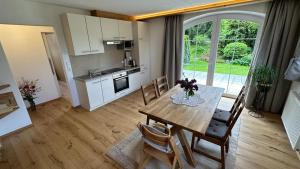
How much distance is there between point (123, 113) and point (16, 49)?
9.61 feet

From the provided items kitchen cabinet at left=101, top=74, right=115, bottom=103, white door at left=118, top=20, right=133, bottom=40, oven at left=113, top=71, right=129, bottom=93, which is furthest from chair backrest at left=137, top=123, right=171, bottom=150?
white door at left=118, top=20, right=133, bottom=40

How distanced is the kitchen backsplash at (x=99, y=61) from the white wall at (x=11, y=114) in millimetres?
1108

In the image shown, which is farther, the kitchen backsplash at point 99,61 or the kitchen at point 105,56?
the kitchen backsplash at point 99,61

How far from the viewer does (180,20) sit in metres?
3.74

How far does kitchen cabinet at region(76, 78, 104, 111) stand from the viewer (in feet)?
10.2

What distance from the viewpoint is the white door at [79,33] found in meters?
2.84

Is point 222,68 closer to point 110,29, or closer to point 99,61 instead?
point 110,29

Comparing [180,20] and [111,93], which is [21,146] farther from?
[180,20]

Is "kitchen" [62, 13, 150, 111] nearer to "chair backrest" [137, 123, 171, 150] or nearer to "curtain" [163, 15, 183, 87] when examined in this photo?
"curtain" [163, 15, 183, 87]

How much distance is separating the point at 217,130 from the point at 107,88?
8.81ft

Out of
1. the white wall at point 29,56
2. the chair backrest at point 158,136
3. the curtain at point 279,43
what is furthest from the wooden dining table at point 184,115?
the white wall at point 29,56

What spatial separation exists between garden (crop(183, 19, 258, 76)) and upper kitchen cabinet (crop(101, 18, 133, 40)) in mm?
1716

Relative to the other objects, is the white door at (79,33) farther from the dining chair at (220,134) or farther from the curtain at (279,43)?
the curtain at (279,43)

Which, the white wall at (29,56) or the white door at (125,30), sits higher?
the white door at (125,30)
